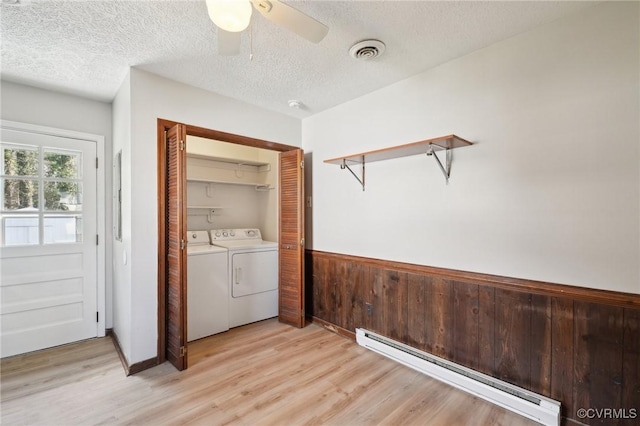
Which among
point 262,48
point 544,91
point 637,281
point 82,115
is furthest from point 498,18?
point 82,115

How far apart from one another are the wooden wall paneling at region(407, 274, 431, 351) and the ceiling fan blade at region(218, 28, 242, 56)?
6.84ft

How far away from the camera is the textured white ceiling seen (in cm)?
166

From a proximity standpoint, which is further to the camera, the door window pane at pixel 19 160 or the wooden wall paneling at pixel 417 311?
the door window pane at pixel 19 160

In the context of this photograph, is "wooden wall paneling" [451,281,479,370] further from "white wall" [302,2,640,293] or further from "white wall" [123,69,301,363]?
"white wall" [123,69,301,363]

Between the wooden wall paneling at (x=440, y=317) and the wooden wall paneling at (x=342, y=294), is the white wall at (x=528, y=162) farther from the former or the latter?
the wooden wall paneling at (x=342, y=294)

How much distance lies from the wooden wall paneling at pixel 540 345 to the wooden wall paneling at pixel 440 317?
510 mm

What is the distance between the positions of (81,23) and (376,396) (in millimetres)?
3098

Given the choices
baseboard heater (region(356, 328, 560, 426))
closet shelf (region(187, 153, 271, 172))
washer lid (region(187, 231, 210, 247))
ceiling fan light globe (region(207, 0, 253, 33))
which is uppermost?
ceiling fan light globe (region(207, 0, 253, 33))

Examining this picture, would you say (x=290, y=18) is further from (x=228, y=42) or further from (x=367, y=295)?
(x=367, y=295)

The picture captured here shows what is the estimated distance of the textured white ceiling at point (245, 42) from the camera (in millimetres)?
1659

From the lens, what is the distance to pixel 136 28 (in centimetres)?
182

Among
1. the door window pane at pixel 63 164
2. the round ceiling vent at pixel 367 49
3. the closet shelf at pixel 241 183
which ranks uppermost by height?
the round ceiling vent at pixel 367 49

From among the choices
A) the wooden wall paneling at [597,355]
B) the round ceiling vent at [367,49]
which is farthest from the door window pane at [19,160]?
the wooden wall paneling at [597,355]

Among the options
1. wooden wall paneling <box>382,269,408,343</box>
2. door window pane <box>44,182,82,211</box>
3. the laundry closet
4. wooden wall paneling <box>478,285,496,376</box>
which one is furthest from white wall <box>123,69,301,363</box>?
wooden wall paneling <box>478,285,496,376</box>
